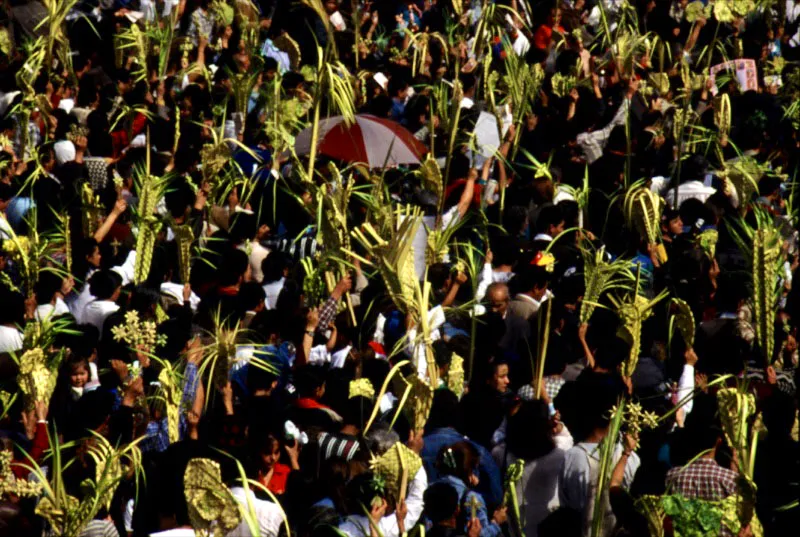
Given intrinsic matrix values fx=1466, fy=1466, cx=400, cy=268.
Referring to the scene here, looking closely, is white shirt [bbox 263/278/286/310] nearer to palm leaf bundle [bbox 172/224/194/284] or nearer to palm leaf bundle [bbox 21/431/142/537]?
palm leaf bundle [bbox 172/224/194/284]

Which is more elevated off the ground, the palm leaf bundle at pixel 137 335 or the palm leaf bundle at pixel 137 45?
the palm leaf bundle at pixel 137 45

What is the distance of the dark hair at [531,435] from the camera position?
521 cm

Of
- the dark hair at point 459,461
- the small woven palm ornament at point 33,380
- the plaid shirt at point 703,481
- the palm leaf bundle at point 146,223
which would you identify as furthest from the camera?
the palm leaf bundle at point 146,223

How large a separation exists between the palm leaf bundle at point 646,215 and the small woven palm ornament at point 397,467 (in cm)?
281

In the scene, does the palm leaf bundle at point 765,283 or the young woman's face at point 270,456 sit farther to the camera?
the palm leaf bundle at point 765,283

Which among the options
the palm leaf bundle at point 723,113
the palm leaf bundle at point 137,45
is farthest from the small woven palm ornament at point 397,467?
the palm leaf bundle at point 137,45

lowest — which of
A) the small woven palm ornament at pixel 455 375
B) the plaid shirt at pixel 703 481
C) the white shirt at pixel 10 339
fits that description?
the white shirt at pixel 10 339

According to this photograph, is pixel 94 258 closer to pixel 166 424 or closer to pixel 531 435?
pixel 166 424

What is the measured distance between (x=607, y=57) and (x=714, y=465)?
5.56 metres

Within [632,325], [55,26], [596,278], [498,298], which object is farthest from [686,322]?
[55,26]

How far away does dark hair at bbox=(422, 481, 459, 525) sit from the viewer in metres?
4.70

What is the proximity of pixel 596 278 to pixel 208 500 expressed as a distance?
2674 mm

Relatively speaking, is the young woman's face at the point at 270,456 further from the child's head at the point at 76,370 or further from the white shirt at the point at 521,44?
the white shirt at the point at 521,44

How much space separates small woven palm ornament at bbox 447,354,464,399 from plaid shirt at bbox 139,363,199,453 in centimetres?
99
